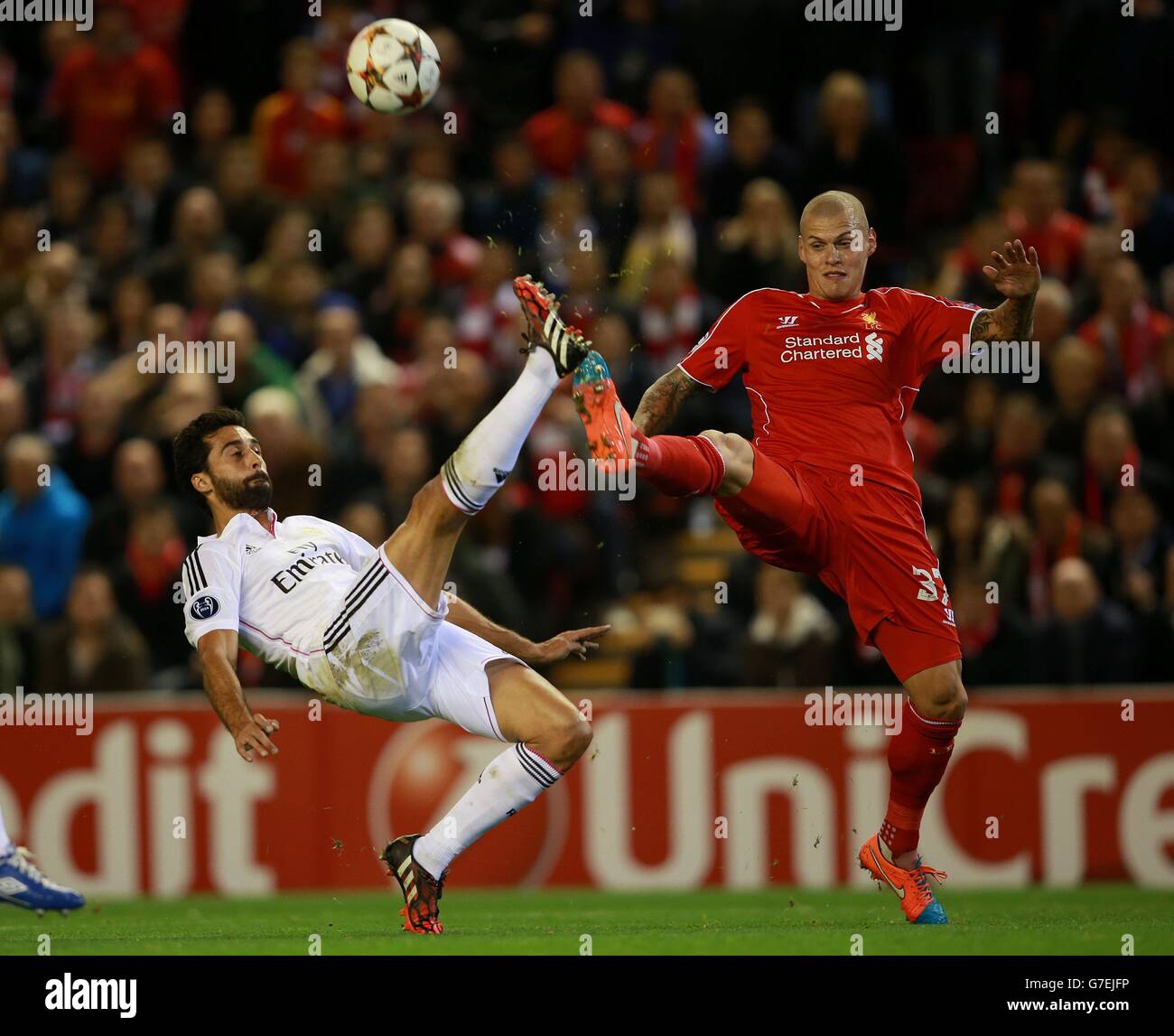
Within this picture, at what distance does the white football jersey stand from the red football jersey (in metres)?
2.03

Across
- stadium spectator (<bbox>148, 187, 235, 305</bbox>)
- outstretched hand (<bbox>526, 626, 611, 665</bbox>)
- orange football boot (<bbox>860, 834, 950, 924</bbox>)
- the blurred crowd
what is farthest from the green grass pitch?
stadium spectator (<bbox>148, 187, 235, 305</bbox>)

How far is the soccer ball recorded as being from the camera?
9.55 m

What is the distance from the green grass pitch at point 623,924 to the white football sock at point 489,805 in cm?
35

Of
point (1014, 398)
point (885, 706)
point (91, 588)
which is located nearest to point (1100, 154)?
point (1014, 398)

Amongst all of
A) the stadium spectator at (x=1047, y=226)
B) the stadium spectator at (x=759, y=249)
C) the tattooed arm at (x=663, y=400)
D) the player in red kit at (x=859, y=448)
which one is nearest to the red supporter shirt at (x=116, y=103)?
the stadium spectator at (x=759, y=249)

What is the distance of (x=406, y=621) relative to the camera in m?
8.23

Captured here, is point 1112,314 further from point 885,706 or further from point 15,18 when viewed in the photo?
point 15,18

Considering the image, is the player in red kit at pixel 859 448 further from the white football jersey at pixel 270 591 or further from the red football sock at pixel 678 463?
the white football jersey at pixel 270 591

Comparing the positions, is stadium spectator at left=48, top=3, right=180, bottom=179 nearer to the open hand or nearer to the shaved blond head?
the shaved blond head

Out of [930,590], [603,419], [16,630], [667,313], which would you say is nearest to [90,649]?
[16,630]

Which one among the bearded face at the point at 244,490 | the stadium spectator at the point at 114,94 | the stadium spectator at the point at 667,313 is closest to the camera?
the bearded face at the point at 244,490

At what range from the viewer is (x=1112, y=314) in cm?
1288

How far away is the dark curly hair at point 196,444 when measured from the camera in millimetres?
9133

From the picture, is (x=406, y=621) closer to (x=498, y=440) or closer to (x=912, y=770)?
(x=498, y=440)
